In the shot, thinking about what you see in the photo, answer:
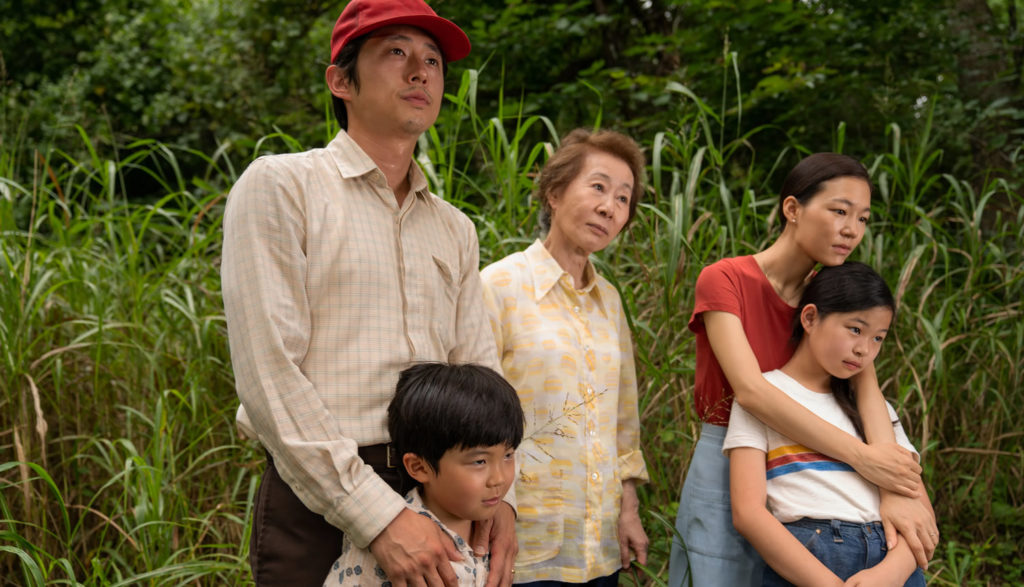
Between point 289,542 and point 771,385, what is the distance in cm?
106

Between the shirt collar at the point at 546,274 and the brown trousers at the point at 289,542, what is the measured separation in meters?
0.80

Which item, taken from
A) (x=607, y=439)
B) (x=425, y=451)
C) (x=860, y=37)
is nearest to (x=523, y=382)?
(x=607, y=439)

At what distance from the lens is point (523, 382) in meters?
1.90

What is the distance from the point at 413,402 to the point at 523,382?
515 millimetres

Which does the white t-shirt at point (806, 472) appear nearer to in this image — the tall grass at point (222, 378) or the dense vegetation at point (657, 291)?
the dense vegetation at point (657, 291)

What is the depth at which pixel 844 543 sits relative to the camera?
1687 mm

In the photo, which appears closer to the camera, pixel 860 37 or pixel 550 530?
pixel 550 530

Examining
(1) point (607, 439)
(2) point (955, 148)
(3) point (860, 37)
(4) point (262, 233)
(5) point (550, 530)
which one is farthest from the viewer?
(3) point (860, 37)

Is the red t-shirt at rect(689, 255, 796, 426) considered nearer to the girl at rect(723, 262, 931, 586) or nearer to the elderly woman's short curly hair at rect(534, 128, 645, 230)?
the girl at rect(723, 262, 931, 586)

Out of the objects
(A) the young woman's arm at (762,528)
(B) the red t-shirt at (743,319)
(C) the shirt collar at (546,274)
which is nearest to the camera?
(A) the young woman's arm at (762,528)

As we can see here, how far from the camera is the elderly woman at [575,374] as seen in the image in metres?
1.87

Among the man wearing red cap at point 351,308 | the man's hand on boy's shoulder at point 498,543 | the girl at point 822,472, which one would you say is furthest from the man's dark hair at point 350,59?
the girl at point 822,472

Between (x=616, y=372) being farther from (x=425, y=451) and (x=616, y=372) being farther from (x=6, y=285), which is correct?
(x=6, y=285)

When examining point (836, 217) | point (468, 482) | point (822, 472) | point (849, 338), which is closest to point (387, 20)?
point (468, 482)
